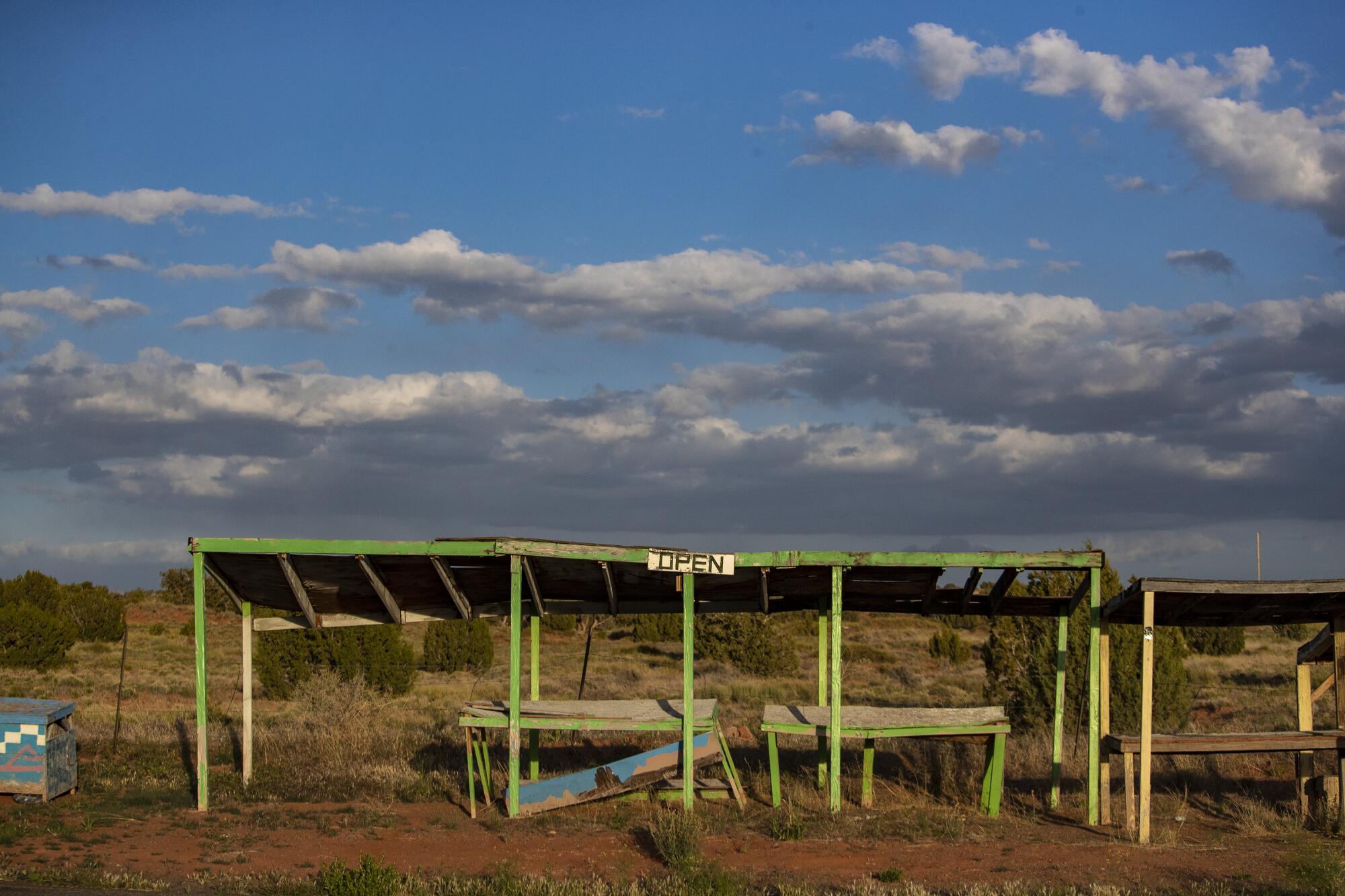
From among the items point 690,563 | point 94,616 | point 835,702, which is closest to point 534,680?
point 690,563

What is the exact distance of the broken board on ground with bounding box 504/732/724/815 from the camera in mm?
12094

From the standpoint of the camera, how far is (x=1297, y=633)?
47938 millimetres

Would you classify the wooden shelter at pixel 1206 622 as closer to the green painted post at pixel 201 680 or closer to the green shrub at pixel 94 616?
the green painted post at pixel 201 680

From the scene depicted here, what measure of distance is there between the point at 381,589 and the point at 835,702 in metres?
5.17

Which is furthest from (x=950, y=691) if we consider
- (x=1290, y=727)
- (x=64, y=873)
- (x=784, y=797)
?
(x=64, y=873)

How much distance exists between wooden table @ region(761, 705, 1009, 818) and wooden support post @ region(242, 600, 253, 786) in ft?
20.3

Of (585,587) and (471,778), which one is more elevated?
(585,587)

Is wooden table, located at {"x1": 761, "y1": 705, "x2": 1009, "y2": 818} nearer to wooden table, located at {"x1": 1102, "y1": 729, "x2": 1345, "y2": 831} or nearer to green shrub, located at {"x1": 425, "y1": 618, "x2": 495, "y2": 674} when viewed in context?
wooden table, located at {"x1": 1102, "y1": 729, "x2": 1345, "y2": 831}

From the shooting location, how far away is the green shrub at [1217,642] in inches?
1508

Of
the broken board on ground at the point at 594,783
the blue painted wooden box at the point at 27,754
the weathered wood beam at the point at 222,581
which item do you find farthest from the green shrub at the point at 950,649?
the blue painted wooden box at the point at 27,754

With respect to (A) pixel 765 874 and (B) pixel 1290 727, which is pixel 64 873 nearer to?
(A) pixel 765 874

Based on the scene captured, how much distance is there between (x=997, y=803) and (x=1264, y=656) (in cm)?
2999

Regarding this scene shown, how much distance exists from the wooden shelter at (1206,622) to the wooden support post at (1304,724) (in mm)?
35

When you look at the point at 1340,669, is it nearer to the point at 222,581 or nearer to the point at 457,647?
the point at 222,581
